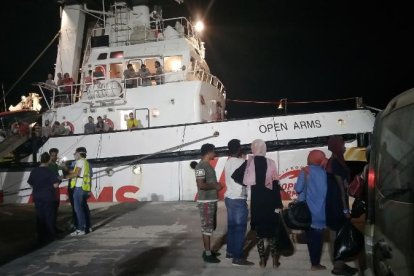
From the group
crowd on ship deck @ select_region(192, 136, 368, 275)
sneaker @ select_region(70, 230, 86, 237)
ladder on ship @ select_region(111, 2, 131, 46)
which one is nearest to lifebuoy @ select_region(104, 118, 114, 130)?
ladder on ship @ select_region(111, 2, 131, 46)

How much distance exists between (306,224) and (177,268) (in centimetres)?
158

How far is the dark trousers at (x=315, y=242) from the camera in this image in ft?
14.3

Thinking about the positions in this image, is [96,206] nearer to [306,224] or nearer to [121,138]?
[121,138]

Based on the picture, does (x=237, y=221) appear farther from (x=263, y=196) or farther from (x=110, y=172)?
(x=110, y=172)

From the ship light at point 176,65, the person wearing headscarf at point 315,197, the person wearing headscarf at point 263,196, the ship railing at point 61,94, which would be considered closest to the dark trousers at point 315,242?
the person wearing headscarf at point 315,197

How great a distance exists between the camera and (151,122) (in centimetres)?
1114

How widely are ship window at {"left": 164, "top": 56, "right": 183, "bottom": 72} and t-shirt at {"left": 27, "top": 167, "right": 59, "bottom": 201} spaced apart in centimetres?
605

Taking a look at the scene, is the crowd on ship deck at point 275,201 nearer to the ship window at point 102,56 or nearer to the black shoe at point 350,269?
the black shoe at point 350,269

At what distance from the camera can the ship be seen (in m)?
9.77

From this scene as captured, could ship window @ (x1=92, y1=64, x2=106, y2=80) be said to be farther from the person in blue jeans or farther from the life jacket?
the person in blue jeans

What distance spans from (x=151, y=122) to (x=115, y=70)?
220 cm

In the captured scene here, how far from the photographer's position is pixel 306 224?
4.35 meters

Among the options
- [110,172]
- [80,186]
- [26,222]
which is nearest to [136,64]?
[110,172]

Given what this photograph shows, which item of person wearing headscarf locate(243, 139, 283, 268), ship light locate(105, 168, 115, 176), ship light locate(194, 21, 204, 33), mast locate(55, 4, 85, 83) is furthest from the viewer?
ship light locate(194, 21, 204, 33)
